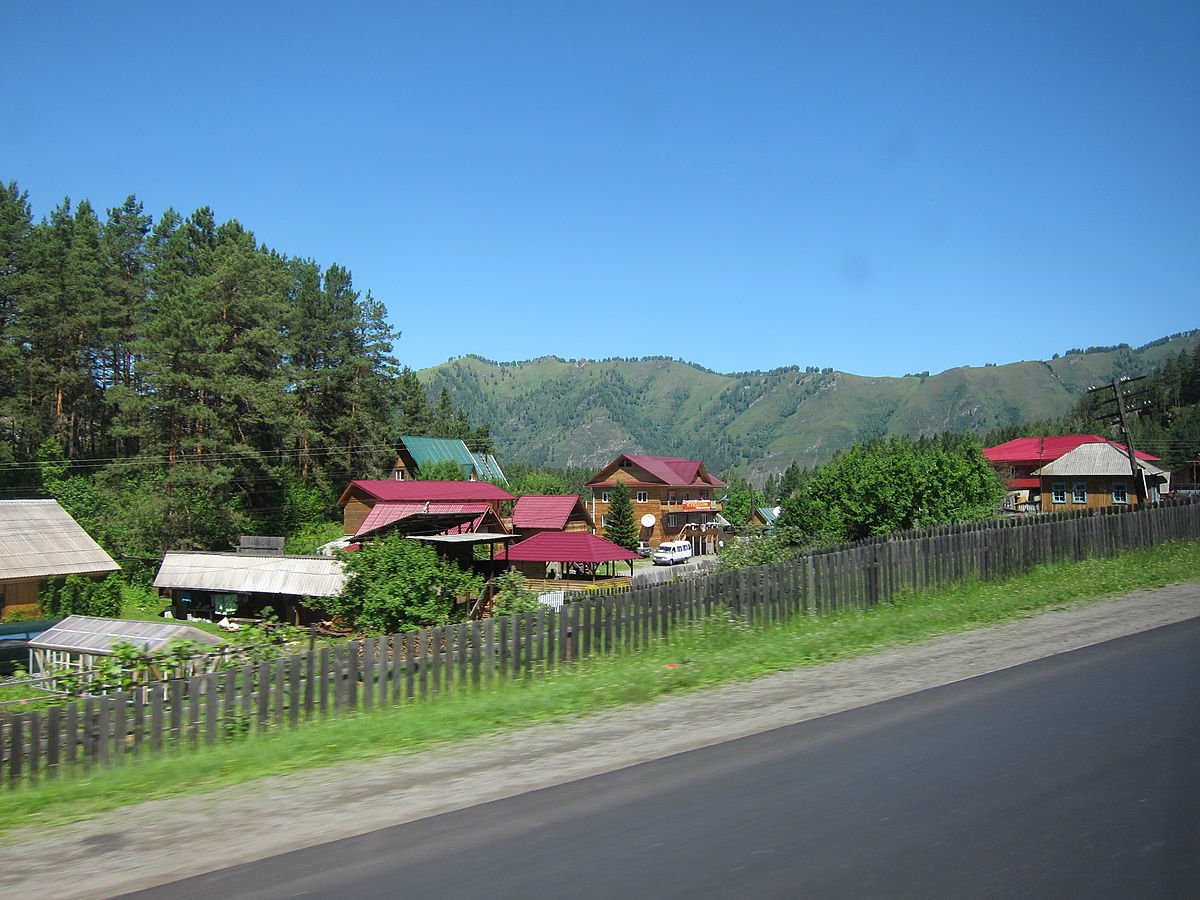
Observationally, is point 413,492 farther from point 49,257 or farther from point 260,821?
point 260,821

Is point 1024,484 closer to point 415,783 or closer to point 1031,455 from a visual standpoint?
point 1031,455

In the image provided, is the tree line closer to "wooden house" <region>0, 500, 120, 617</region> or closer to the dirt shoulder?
"wooden house" <region>0, 500, 120, 617</region>

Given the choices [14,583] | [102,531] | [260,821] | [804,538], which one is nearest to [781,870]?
[260,821]

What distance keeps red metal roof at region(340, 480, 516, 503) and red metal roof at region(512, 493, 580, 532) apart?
3.97 metres

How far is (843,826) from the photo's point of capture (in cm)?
562

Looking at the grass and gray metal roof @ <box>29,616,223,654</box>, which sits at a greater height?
the grass

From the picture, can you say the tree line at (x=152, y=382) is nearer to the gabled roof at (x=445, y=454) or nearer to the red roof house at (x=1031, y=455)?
the gabled roof at (x=445, y=454)

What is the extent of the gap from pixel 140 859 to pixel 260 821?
0.87 metres

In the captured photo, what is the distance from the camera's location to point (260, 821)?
648 cm

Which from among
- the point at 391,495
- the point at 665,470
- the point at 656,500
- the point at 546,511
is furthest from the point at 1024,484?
the point at 391,495

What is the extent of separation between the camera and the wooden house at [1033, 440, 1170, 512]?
6475cm

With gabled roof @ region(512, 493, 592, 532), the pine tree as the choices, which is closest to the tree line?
gabled roof @ region(512, 493, 592, 532)

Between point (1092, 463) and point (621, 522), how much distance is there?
37.7 m

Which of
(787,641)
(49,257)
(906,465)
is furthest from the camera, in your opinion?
(49,257)
